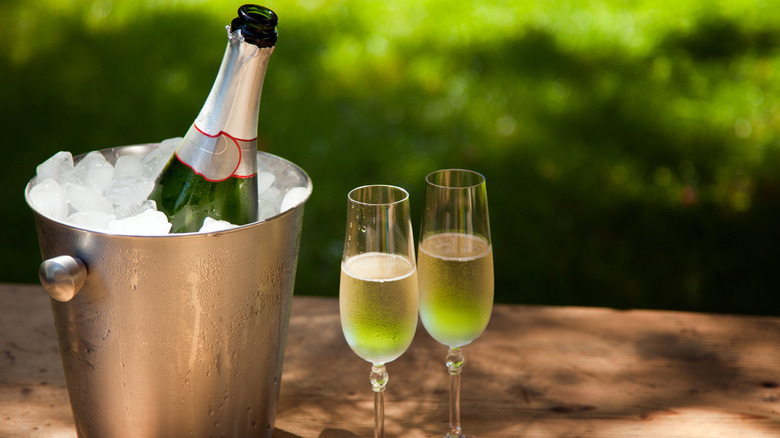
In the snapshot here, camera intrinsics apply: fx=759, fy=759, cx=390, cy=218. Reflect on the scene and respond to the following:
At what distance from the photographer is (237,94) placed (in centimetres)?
121

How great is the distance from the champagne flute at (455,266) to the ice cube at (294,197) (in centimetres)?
18

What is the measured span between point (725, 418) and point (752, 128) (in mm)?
2626

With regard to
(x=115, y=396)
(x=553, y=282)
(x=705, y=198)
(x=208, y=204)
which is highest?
(x=208, y=204)

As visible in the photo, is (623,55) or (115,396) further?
(623,55)

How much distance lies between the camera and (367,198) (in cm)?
109

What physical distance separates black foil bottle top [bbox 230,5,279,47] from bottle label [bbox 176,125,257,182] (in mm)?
186

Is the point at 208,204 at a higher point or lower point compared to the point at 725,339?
higher

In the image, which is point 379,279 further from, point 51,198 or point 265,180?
point 51,198

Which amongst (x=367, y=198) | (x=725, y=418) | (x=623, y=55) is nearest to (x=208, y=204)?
(x=367, y=198)

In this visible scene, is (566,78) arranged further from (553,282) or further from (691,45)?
(553,282)

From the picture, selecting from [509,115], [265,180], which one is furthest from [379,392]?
[509,115]

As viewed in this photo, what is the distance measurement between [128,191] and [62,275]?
9.7 inches

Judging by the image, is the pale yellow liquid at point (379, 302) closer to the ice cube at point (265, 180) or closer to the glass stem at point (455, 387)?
the glass stem at point (455, 387)

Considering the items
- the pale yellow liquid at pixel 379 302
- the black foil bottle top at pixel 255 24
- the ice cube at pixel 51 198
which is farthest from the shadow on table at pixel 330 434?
the black foil bottle top at pixel 255 24
